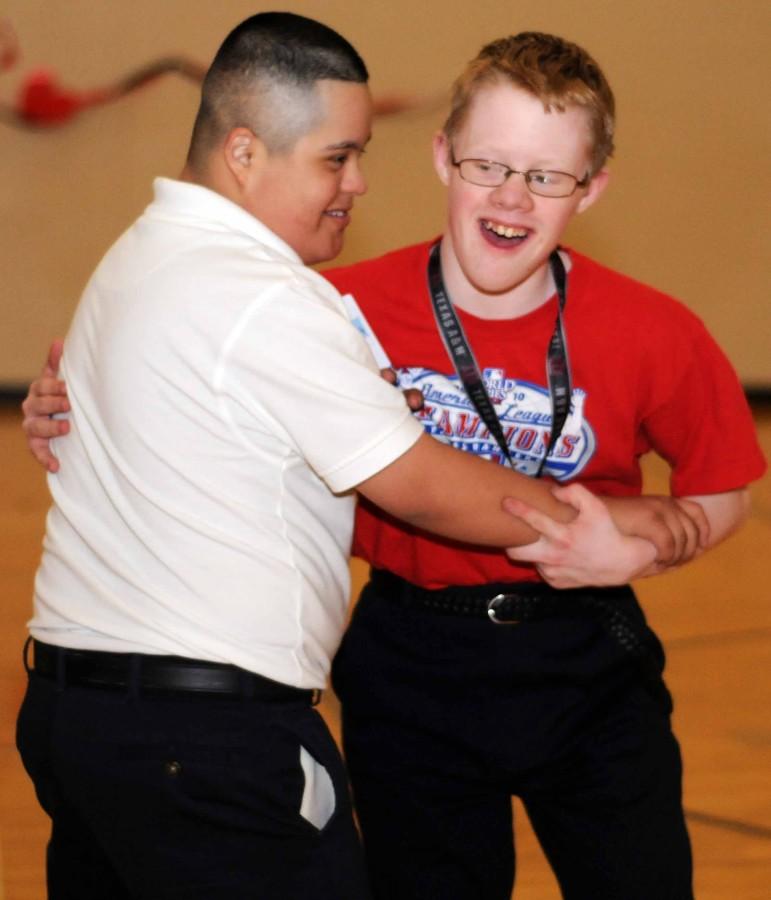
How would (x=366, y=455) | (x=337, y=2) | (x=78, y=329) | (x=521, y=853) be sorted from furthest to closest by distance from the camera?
(x=337, y=2)
(x=521, y=853)
(x=78, y=329)
(x=366, y=455)

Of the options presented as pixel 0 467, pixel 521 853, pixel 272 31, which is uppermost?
pixel 272 31

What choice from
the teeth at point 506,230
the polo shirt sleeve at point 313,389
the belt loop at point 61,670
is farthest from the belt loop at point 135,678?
the teeth at point 506,230

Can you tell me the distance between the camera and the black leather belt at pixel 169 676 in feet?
6.89

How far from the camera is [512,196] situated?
94.3 inches

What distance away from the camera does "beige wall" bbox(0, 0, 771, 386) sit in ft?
28.6

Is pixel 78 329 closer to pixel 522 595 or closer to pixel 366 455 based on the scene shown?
pixel 366 455

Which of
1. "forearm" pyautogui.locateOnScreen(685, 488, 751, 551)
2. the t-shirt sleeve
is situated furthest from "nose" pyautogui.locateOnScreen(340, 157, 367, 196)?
"forearm" pyautogui.locateOnScreen(685, 488, 751, 551)

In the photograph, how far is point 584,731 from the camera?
253cm

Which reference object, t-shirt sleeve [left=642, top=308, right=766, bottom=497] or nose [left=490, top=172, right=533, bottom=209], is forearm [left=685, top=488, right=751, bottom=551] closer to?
t-shirt sleeve [left=642, top=308, right=766, bottom=497]

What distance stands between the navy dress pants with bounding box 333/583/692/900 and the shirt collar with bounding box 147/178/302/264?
74cm

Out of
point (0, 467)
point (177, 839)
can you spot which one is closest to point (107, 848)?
point (177, 839)

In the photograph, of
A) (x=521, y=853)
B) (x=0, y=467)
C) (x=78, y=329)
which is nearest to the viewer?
(x=78, y=329)

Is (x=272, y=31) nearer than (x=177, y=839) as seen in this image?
No

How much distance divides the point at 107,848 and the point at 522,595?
820mm
